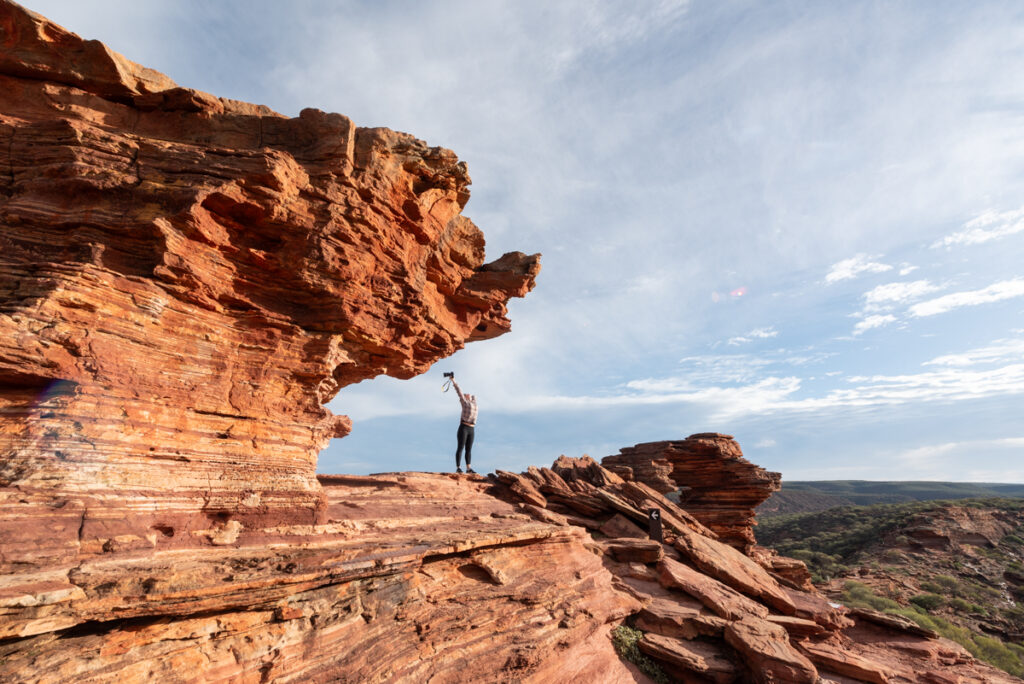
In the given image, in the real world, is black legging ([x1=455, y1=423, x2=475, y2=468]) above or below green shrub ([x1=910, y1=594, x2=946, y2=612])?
above

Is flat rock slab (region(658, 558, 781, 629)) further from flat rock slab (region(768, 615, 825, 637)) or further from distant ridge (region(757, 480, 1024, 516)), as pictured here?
distant ridge (region(757, 480, 1024, 516))

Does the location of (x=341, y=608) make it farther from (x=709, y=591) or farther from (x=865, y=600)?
(x=865, y=600)

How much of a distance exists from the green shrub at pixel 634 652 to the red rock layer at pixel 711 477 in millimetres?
15500

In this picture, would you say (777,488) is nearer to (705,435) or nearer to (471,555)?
(705,435)

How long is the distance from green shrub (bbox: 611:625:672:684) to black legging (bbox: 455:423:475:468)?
9.30 meters

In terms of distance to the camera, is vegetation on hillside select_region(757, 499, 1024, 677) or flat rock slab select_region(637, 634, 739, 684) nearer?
flat rock slab select_region(637, 634, 739, 684)

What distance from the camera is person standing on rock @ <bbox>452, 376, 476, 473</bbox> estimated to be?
18969mm

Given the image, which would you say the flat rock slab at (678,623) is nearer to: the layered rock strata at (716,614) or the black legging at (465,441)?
the layered rock strata at (716,614)

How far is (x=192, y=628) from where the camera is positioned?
6375 millimetres

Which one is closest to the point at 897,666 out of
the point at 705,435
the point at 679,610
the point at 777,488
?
the point at 679,610

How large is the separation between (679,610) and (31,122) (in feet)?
62.0

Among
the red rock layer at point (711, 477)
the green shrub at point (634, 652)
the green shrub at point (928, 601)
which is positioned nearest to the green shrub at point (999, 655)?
the green shrub at point (928, 601)

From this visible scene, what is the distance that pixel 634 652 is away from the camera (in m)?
11.3

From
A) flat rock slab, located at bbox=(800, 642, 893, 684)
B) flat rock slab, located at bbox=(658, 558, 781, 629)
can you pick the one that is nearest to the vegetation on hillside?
flat rock slab, located at bbox=(800, 642, 893, 684)
